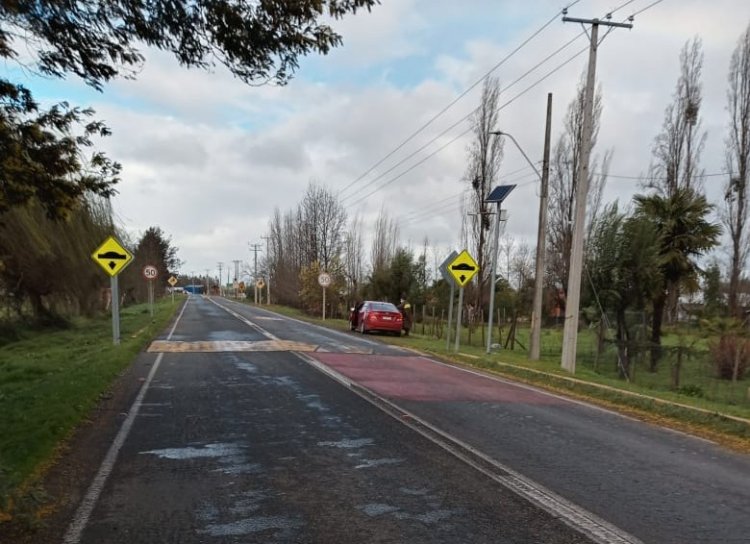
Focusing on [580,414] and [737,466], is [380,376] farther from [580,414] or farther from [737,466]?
[737,466]

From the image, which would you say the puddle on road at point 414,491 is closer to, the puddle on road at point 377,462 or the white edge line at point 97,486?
the puddle on road at point 377,462

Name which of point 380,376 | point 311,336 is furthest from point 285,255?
point 380,376

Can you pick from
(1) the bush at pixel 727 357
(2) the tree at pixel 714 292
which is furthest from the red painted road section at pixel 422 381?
(2) the tree at pixel 714 292

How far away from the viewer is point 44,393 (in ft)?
36.7

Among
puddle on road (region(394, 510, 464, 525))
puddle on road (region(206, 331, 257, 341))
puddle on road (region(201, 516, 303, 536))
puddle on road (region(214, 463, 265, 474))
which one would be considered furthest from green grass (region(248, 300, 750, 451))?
puddle on road (region(201, 516, 303, 536))

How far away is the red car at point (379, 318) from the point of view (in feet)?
97.2

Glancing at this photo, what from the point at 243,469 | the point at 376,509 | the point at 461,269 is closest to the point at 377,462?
the point at 243,469

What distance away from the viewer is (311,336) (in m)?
25.8

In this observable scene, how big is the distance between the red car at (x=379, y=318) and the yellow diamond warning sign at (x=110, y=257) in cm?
1285

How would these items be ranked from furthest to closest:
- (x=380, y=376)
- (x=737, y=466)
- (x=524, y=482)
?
(x=380, y=376) < (x=737, y=466) < (x=524, y=482)

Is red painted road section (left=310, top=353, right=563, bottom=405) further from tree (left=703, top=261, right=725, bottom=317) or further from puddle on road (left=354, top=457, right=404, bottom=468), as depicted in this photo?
tree (left=703, top=261, right=725, bottom=317)

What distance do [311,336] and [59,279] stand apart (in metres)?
9.08

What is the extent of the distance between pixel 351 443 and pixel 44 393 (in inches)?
248

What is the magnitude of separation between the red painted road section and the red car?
11207 mm
